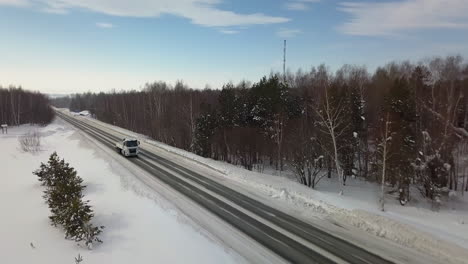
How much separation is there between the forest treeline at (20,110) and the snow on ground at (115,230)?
77.3 meters

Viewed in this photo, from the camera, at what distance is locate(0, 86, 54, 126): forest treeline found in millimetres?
90438

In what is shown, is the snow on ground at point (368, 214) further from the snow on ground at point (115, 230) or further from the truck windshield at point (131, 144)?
the truck windshield at point (131, 144)

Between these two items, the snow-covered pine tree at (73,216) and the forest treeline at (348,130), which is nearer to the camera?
the snow-covered pine tree at (73,216)

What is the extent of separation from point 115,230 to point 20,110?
9548cm

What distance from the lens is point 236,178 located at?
2502cm

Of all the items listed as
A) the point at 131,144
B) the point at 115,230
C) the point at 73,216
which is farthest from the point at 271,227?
the point at 131,144

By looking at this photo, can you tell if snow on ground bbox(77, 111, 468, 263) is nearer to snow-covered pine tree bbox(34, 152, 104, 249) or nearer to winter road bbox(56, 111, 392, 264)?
winter road bbox(56, 111, 392, 264)

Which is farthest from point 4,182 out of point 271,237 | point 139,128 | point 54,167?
point 139,128

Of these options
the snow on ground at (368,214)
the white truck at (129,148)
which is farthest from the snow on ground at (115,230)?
the white truck at (129,148)

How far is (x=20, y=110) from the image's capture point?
3681 inches

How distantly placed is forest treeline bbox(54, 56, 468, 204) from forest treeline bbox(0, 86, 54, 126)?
58.1m

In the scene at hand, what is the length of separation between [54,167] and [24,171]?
448 inches

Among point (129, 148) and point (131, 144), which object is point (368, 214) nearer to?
point (129, 148)

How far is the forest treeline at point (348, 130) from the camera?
30.2 m
